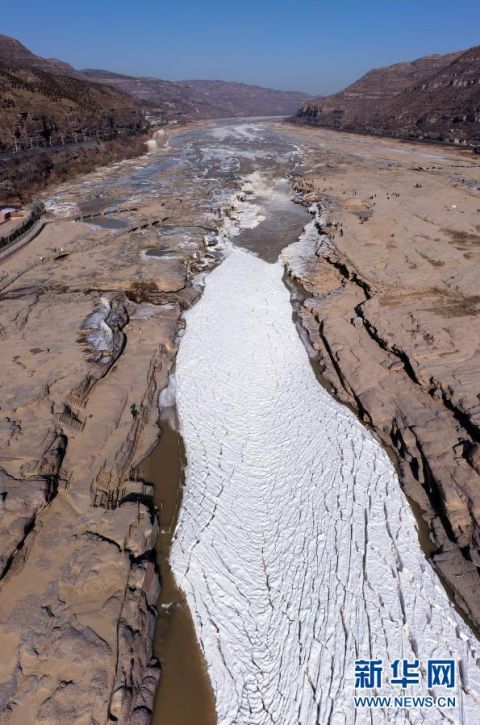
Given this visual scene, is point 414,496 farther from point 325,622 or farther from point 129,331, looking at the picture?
point 129,331

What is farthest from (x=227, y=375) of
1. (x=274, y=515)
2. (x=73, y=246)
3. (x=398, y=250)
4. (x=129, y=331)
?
(x=73, y=246)

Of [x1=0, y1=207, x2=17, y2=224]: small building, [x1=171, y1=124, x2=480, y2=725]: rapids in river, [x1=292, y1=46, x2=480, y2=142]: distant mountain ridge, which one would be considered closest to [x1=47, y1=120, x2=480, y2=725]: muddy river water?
[x1=171, y1=124, x2=480, y2=725]: rapids in river

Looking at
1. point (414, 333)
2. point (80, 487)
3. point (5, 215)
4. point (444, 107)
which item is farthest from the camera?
point (444, 107)

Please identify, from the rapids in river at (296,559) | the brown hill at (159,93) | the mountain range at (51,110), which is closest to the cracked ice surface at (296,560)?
the rapids in river at (296,559)

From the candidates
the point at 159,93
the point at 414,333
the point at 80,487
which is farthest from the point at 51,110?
the point at 159,93

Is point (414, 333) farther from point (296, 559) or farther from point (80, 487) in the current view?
point (80, 487)

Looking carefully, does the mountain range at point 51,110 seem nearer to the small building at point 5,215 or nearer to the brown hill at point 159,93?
the small building at point 5,215

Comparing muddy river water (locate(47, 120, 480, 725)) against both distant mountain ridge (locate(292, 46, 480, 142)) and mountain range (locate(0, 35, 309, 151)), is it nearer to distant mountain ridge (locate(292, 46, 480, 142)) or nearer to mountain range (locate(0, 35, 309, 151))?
mountain range (locate(0, 35, 309, 151))
